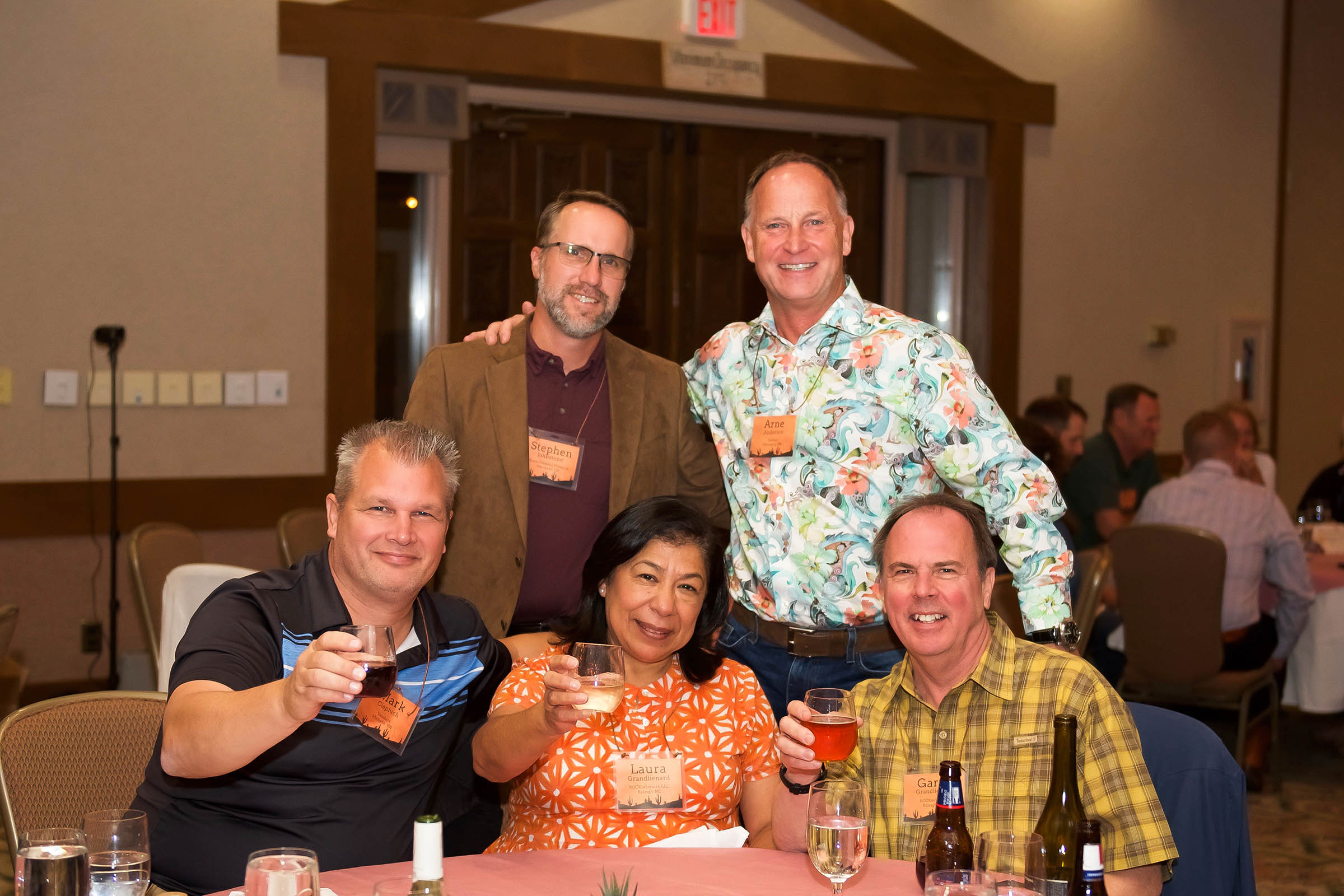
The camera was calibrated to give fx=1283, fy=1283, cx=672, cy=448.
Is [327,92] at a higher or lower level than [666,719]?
higher

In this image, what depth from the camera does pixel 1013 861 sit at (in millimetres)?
1622

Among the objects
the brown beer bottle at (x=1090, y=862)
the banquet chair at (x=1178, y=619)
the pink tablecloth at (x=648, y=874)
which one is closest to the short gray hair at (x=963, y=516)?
the pink tablecloth at (x=648, y=874)

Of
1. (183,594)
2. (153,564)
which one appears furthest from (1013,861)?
(153,564)

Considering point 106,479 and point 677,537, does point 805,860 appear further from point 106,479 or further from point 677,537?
point 106,479

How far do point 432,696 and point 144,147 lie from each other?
4133 millimetres

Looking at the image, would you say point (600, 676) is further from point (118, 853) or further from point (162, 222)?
point (162, 222)

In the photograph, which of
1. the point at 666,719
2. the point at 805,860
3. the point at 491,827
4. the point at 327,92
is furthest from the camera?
the point at 327,92

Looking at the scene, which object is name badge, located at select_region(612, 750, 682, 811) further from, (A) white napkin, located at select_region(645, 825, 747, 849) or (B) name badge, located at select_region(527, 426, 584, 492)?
(B) name badge, located at select_region(527, 426, 584, 492)

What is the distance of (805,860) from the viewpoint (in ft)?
6.42

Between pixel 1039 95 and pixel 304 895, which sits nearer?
pixel 304 895

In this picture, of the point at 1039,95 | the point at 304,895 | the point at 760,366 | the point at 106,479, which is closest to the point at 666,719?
the point at 760,366

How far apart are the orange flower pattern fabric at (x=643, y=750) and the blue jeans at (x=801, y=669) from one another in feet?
0.58

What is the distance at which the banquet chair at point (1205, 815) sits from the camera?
6.97 ft

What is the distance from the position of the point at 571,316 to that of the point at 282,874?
1693 millimetres
